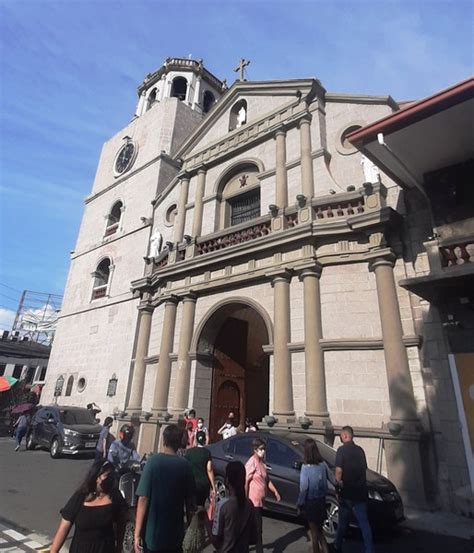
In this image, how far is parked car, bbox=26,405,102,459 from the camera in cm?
1240

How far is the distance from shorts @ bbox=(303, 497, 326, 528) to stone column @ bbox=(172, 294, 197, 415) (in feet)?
24.4

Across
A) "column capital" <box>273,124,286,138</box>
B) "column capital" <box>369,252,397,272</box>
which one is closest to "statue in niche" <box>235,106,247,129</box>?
"column capital" <box>273,124,286,138</box>

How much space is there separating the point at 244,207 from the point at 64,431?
10561 millimetres

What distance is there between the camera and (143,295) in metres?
15.2

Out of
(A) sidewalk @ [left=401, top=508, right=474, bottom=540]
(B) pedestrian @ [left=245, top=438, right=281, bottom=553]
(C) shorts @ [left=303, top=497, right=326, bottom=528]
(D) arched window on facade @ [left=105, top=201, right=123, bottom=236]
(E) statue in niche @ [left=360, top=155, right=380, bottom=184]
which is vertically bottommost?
(A) sidewalk @ [left=401, top=508, right=474, bottom=540]

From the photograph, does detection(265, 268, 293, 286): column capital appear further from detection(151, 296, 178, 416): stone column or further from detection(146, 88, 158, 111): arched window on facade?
detection(146, 88, 158, 111): arched window on facade

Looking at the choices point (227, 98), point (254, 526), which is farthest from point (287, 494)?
point (227, 98)

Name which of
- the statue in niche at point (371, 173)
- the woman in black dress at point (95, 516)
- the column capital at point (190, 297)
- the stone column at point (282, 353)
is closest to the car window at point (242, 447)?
the stone column at point (282, 353)

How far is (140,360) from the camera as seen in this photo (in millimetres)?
14039

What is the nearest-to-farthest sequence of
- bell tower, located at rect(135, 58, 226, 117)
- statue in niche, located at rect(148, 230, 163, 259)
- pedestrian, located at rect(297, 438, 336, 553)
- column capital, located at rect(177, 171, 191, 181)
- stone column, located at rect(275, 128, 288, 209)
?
pedestrian, located at rect(297, 438, 336, 553)
stone column, located at rect(275, 128, 288, 209)
statue in niche, located at rect(148, 230, 163, 259)
column capital, located at rect(177, 171, 191, 181)
bell tower, located at rect(135, 58, 226, 117)

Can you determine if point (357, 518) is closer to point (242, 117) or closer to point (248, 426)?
point (248, 426)

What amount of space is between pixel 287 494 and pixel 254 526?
336cm

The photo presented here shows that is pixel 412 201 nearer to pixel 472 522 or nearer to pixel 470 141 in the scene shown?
pixel 470 141

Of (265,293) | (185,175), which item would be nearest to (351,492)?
(265,293)
